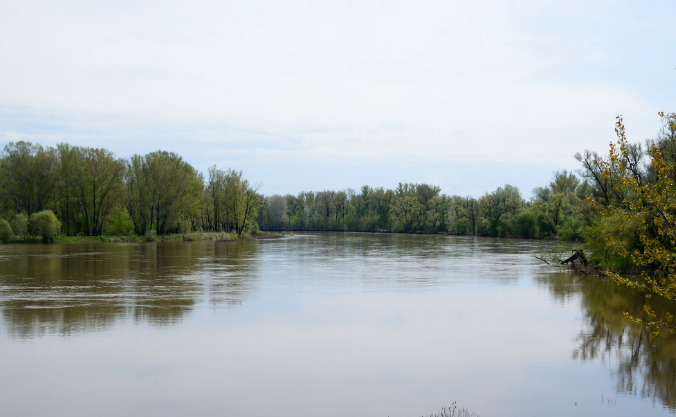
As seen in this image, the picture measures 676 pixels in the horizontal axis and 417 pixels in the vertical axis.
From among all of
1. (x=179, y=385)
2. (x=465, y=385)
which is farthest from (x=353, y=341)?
(x=179, y=385)

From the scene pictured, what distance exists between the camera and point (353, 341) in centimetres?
1421

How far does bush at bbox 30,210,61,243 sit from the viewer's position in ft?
176

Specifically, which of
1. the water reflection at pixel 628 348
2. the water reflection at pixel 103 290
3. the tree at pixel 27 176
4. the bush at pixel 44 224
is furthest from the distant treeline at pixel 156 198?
the water reflection at pixel 103 290

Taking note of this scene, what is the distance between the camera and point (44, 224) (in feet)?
177

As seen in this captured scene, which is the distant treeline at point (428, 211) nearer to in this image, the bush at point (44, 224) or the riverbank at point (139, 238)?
the riverbank at point (139, 238)

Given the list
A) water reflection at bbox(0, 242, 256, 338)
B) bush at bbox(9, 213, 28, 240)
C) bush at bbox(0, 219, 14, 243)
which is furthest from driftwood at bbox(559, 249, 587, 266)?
bush at bbox(0, 219, 14, 243)

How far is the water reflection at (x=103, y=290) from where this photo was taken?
52.4ft

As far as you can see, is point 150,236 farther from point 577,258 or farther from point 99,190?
point 577,258

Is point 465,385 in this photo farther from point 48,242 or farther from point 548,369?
point 48,242

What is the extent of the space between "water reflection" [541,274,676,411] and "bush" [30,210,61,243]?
162ft

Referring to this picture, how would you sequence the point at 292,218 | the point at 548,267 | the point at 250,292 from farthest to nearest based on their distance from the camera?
the point at 292,218
the point at 548,267
the point at 250,292

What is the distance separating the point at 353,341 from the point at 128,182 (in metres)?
58.6

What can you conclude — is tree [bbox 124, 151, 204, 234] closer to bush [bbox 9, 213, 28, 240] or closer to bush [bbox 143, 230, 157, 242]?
bush [bbox 143, 230, 157, 242]

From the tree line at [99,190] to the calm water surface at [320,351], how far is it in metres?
39.2
